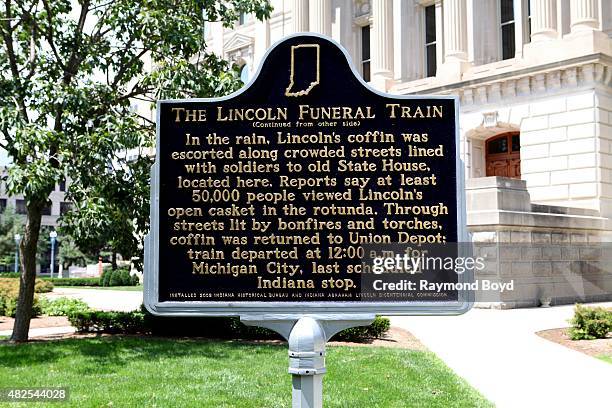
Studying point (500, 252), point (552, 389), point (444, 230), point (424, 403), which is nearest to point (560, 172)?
point (500, 252)

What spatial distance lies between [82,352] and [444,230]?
9.05 m

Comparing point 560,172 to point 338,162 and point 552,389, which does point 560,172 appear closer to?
point 552,389

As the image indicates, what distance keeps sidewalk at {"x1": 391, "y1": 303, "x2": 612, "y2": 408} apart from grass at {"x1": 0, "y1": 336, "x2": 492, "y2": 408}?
56 cm

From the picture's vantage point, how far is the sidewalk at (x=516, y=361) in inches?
361

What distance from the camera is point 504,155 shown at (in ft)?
101

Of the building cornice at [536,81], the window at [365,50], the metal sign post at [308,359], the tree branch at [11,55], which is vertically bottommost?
the metal sign post at [308,359]

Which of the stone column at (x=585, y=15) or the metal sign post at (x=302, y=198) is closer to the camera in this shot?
the metal sign post at (x=302, y=198)

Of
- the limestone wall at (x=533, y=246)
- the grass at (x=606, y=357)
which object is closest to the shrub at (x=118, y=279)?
the limestone wall at (x=533, y=246)

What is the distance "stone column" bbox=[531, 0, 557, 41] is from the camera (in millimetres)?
28375

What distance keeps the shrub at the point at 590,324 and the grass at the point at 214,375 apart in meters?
4.40

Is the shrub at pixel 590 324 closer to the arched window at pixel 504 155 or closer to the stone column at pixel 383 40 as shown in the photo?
A: the arched window at pixel 504 155

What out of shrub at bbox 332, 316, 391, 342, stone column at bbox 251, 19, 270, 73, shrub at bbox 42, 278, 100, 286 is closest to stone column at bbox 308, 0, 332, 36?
stone column at bbox 251, 19, 270, 73

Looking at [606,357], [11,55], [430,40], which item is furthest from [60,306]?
[430,40]

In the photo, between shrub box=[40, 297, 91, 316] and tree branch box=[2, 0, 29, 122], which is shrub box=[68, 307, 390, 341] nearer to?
tree branch box=[2, 0, 29, 122]
